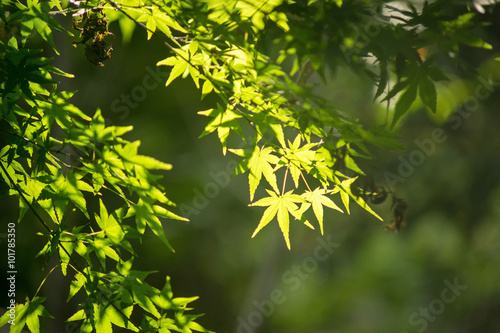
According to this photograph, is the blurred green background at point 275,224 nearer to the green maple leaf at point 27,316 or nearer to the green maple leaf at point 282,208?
the green maple leaf at point 282,208

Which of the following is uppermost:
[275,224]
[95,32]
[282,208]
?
[95,32]

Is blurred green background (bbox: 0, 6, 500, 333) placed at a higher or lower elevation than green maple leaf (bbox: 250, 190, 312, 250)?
lower

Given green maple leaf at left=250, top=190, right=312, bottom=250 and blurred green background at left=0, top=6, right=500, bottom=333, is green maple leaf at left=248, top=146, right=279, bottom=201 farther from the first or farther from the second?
blurred green background at left=0, top=6, right=500, bottom=333

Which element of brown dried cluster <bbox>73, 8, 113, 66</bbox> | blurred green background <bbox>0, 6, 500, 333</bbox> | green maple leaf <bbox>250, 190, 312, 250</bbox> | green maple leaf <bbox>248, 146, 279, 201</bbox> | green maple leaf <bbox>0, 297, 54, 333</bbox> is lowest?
blurred green background <bbox>0, 6, 500, 333</bbox>

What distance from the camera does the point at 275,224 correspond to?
15.1 feet

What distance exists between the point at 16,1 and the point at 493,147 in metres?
3.73

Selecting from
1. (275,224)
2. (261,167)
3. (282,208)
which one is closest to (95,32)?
(261,167)

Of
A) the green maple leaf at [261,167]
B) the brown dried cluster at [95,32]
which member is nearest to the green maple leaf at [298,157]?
the green maple leaf at [261,167]

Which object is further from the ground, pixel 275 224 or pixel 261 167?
pixel 261 167

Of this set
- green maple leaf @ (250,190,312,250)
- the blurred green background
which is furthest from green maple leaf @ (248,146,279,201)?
the blurred green background

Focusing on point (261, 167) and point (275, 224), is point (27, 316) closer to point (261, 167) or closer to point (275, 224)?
point (261, 167)

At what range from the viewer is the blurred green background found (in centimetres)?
343

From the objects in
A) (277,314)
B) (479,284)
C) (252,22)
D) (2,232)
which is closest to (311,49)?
(252,22)

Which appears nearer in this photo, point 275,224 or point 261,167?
point 261,167
